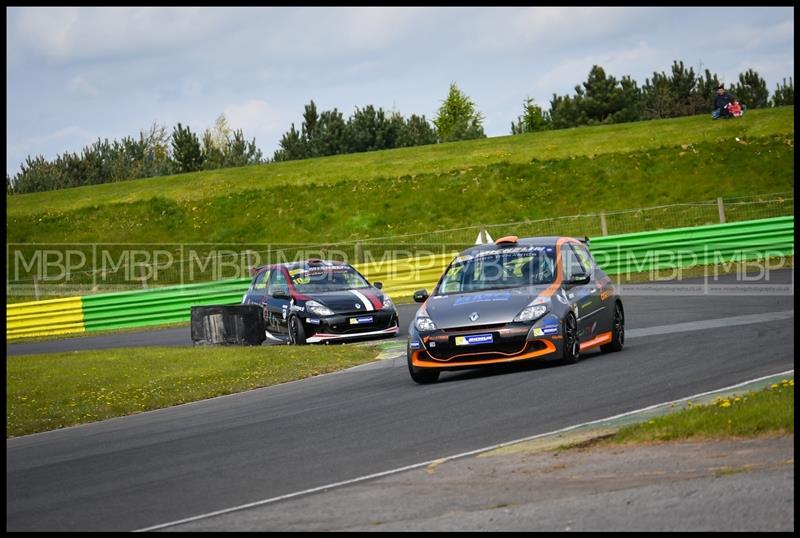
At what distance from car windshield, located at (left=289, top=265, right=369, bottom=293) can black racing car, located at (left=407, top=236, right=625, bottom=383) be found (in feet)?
19.0

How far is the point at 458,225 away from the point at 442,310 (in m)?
29.9

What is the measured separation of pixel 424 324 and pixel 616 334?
2864mm

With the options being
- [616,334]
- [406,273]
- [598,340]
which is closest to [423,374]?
[598,340]

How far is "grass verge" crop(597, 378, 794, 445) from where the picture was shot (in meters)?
8.52

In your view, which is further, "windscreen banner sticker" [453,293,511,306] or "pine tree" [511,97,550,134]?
"pine tree" [511,97,550,134]

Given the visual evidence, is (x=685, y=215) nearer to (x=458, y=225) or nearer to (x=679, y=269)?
(x=679, y=269)

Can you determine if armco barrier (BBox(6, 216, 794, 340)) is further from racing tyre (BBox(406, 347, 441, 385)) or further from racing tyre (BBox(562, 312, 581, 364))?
racing tyre (BBox(406, 347, 441, 385))

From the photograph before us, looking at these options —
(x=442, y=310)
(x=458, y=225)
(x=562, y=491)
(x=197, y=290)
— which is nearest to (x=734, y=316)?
(x=442, y=310)

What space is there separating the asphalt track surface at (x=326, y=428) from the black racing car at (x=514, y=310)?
0.89 feet

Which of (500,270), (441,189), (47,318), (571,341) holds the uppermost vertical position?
(441,189)

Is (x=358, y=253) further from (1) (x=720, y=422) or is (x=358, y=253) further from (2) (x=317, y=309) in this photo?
(1) (x=720, y=422)

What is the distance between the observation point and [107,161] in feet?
272

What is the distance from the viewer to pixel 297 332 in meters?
20.0

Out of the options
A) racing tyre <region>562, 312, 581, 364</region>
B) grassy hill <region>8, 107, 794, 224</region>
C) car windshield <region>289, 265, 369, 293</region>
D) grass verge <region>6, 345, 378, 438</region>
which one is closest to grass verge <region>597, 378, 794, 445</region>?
racing tyre <region>562, 312, 581, 364</region>
